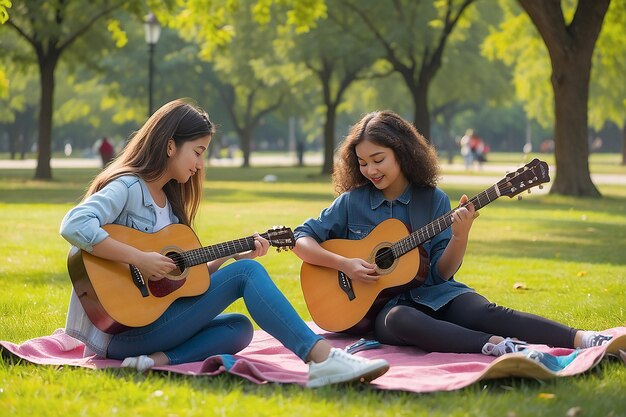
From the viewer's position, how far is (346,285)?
21.4 feet

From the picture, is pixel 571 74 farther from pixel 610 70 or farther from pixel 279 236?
pixel 279 236

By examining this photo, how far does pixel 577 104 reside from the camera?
72.7 feet

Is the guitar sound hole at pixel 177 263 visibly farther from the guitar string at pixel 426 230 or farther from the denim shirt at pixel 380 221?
the guitar string at pixel 426 230

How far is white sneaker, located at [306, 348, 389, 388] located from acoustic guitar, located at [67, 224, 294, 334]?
2.98 ft

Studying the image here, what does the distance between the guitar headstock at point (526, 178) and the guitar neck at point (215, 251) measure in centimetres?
138

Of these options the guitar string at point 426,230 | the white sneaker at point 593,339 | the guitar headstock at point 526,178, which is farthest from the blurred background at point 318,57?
the white sneaker at point 593,339

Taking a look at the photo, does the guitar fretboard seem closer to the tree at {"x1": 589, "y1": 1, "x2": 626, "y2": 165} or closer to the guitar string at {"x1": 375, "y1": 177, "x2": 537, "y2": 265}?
the guitar string at {"x1": 375, "y1": 177, "x2": 537, "y2": 265}

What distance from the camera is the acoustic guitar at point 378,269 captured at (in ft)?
20.0

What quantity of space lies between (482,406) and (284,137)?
103663 millimetres

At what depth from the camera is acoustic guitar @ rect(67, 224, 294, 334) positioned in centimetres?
560

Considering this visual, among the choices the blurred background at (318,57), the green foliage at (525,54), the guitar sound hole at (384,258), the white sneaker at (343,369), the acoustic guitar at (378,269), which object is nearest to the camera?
the white sneaker at (343,369)

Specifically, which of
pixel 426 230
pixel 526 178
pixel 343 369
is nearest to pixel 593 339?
pixel 526 178

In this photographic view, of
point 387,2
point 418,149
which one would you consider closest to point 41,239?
point 418,149

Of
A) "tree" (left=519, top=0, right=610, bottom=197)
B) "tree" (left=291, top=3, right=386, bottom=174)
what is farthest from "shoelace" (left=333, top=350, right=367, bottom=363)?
"tree" (left=291, top=3, right=386, bottom=174)
